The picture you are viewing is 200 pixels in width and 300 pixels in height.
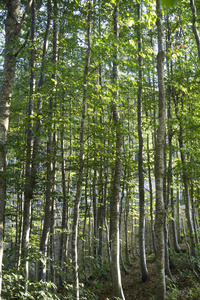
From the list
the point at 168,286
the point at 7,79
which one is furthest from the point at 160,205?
the point at 7,79

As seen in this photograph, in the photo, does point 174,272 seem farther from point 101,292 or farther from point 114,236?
point 114,236

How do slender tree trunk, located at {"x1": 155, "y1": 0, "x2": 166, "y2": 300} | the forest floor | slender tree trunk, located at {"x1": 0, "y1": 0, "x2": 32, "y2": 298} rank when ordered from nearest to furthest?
slender tree trunk, located at {"x1": 0, "y1": 0, "x2": 32, "y2": 298}, slender tree trunk, located at {"x1": 155, "y1": 0, "x2": 166, "y2": 300}, the forest floor

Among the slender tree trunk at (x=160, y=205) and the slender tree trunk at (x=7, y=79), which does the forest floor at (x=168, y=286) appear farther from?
the slender tree trunk at (x=7, y=79)

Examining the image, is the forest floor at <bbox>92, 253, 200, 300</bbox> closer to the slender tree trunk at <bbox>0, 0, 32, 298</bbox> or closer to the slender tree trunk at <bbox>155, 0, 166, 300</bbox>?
the slender tree trunk at <bbox>155, 0, 166, 300</bbox>

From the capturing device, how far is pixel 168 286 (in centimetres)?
697

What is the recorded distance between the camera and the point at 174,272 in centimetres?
990

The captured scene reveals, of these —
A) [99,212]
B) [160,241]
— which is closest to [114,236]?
[160,241]

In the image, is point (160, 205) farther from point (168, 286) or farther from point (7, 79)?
point (7, 79)

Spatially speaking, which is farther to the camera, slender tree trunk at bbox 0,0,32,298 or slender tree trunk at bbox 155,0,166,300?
slender tree trunk at bbox 155,0,166,300

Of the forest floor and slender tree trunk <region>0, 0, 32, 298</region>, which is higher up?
slender tree trunk <region>0, 0, 32, 298</region>

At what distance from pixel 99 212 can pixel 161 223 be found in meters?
8.54

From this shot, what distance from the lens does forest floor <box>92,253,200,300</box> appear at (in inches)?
276

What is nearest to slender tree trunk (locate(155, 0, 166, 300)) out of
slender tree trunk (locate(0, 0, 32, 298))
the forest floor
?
the forest floor

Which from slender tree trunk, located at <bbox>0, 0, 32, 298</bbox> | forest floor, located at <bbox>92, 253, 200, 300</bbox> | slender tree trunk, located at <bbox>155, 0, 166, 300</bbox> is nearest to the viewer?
slender tree trunk, located at <bbox>0, 0, 32, 298</bbox>
